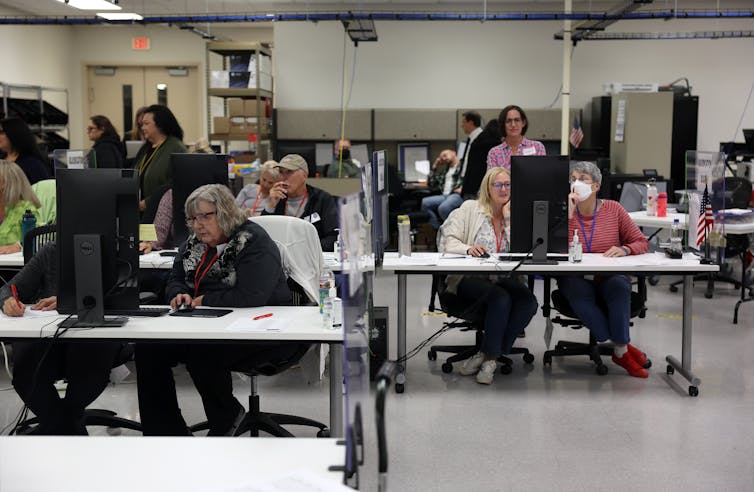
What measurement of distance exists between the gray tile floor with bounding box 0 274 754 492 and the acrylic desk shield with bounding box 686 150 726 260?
75 centimetres

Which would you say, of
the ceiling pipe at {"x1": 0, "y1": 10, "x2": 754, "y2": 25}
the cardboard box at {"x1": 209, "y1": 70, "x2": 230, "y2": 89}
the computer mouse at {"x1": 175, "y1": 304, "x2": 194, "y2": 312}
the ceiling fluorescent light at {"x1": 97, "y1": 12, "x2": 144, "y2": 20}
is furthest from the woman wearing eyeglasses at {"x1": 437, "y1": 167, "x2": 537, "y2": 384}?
the cardboard box at {"x1": 209, "y1": 70, "x2": 230, "y2": 89}

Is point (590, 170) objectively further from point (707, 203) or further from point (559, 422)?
point (559, 422)

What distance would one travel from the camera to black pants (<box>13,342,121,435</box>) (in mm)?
3338

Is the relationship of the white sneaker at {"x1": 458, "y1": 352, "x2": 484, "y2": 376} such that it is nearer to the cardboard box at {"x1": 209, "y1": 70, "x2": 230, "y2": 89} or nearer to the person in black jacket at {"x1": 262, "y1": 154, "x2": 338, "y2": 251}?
the person in black jacket at {"x1": 262, "y1": 154, "x2": 338, "y2": 251}

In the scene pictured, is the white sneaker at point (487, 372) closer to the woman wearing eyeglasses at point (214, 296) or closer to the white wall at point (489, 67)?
the woman wearing eyeglasses at point (214, 296)

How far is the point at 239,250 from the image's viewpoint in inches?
142

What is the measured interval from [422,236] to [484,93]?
90.4 inches

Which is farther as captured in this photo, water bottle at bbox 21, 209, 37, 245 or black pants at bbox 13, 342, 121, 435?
water bottle at bbox 21, 209, 37, 245

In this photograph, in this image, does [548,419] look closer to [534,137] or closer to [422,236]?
[422,236]

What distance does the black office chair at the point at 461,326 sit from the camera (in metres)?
4.75

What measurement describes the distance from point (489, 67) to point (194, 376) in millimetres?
8473

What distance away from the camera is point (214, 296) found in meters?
3.56

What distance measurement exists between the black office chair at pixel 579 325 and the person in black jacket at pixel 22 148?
140 inches

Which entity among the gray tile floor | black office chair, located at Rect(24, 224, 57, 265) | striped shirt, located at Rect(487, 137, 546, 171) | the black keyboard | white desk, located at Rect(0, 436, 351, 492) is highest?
striped shirt, located at Rect(487, 137, 546, 171)
